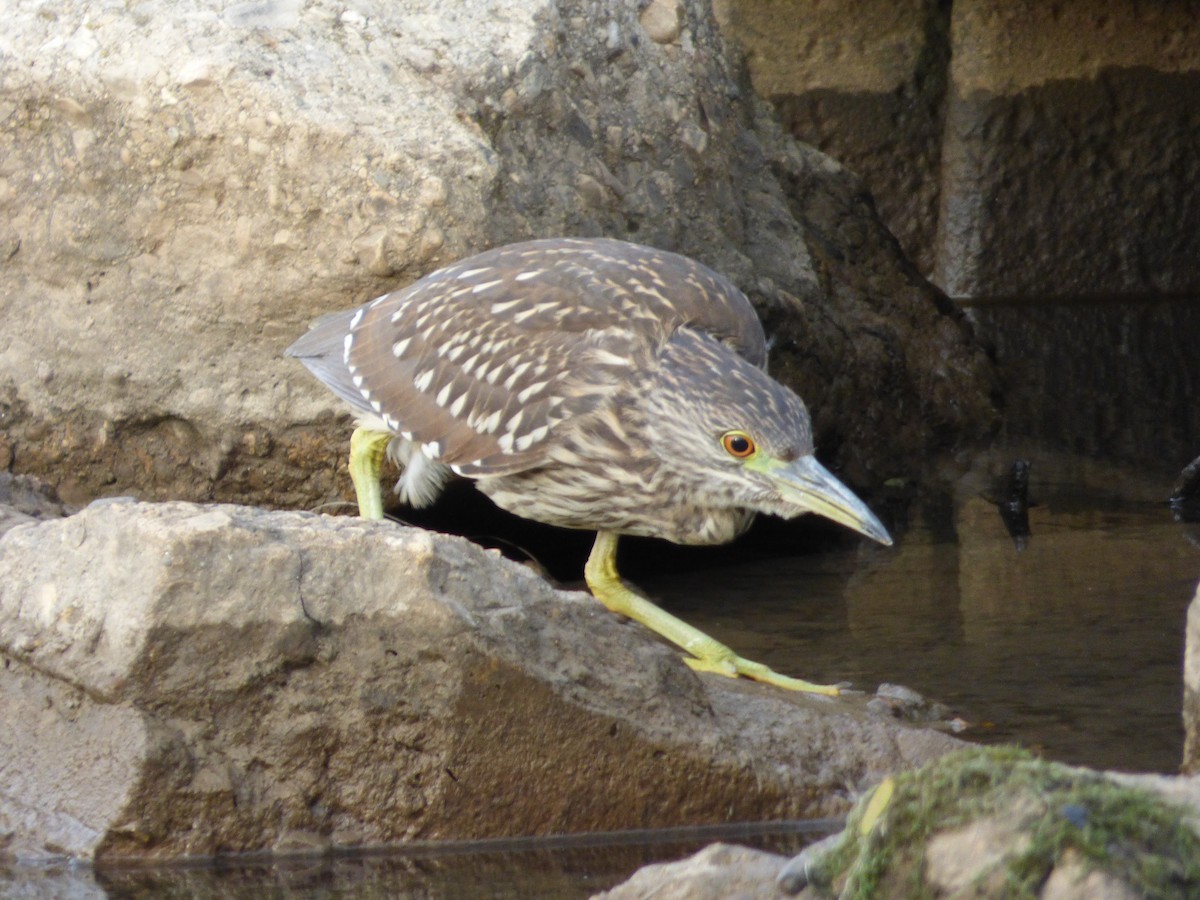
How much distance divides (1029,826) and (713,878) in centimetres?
50

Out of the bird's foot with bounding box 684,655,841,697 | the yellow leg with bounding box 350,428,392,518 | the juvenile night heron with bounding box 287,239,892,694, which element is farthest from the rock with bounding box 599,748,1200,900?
the yellow leg with bounding box 350,428,392,518

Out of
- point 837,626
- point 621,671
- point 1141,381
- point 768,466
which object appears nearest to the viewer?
point 621,671

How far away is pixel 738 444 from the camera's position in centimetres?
395

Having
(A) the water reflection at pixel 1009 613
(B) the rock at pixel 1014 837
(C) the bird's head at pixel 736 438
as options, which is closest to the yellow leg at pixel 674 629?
(A) the water reflection at pixel 1009 613

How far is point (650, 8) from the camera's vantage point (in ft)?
19.1

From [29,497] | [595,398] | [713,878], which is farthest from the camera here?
[29,497]

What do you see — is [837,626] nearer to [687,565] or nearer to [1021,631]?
[1021,631]

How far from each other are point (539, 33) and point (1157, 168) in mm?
6358

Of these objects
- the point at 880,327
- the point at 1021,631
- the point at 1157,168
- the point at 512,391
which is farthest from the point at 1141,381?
the point at 512,391

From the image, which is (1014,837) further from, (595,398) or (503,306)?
(503,306)

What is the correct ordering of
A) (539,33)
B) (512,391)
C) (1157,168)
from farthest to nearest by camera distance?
(1157,168) < (539,33) < (512,391)

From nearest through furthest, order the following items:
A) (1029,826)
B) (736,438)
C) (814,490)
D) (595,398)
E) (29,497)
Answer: (1029,826) < (814,490) < (736,438) < (595,398) < (29,497)

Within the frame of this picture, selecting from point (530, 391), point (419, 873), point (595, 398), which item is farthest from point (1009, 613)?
point (419, 873)

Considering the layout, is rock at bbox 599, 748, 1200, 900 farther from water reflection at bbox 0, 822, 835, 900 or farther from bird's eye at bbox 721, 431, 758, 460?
bird's eye at bbox 721, 431, 758, 460
